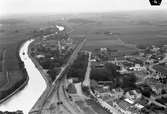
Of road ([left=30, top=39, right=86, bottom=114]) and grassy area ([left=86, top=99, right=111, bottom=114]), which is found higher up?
road ([left=30, top=39, right=86, bottom=114])

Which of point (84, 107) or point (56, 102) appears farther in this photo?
point (56, 102)

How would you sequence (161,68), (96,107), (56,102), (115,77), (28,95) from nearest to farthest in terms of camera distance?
(96,107)
(56,102)
(28,95)
(115,77)
(161,68)

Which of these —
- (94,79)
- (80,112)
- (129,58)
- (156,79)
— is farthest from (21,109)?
(129,58)

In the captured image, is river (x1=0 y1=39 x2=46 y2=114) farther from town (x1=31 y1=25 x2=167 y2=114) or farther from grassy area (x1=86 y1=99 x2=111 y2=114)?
grassy area (x1=86 y1=99 x2=111 y2=114)

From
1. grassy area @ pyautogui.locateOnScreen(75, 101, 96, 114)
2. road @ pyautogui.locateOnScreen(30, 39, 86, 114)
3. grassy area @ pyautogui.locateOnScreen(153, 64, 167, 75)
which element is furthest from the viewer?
grassy area @ pyautogui.locateOnScreen(153, 64, 167, 75)

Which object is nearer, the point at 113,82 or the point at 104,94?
the point at 104,94

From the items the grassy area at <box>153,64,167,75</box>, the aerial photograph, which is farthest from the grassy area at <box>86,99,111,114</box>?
the grassy area at <box>153,64,167,75</box>

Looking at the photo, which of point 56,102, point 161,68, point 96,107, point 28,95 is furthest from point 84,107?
point 161,68

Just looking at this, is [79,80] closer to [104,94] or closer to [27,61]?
[104,94]

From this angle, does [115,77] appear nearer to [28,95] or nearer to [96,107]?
[96,107]

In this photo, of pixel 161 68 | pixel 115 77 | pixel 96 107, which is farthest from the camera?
pixel 161 68

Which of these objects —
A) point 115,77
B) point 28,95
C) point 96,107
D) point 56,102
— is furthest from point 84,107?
point 115,77
